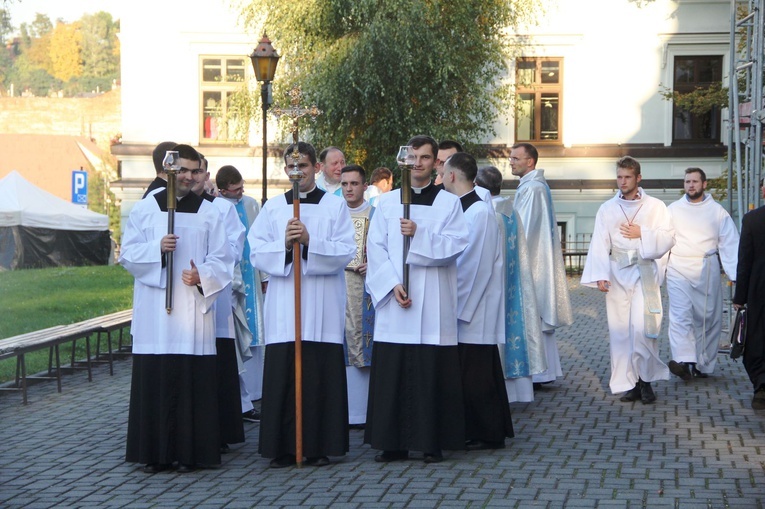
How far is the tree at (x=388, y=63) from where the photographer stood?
81.7 ft

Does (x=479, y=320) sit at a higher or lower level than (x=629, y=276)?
lower

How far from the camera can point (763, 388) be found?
991 centimetres

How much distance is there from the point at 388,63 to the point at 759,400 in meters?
16.1

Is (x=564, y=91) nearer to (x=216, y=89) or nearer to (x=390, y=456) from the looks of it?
(x=216, y=89)

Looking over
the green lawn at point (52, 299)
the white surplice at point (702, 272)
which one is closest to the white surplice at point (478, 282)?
the white surplice at point (702, 272)

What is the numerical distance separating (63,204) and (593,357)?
26.9 metres

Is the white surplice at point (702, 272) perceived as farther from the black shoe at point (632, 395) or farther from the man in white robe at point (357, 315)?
the man in white robe at point (357, 315)

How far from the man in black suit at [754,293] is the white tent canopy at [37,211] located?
2895 centimetres

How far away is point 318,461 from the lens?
7871 millimetres

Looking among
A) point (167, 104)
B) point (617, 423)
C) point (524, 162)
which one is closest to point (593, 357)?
point (524, 162)

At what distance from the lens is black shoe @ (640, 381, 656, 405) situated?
10398mm

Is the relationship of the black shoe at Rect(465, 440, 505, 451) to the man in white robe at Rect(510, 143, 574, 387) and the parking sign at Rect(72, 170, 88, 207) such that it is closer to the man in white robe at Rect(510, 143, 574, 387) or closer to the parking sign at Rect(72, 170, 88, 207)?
the man in white robe at Rect(510, 143, 574, 387)

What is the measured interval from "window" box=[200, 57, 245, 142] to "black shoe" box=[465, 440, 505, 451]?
2174 cm

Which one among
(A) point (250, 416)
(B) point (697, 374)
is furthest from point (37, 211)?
(A) point (250, 416)
